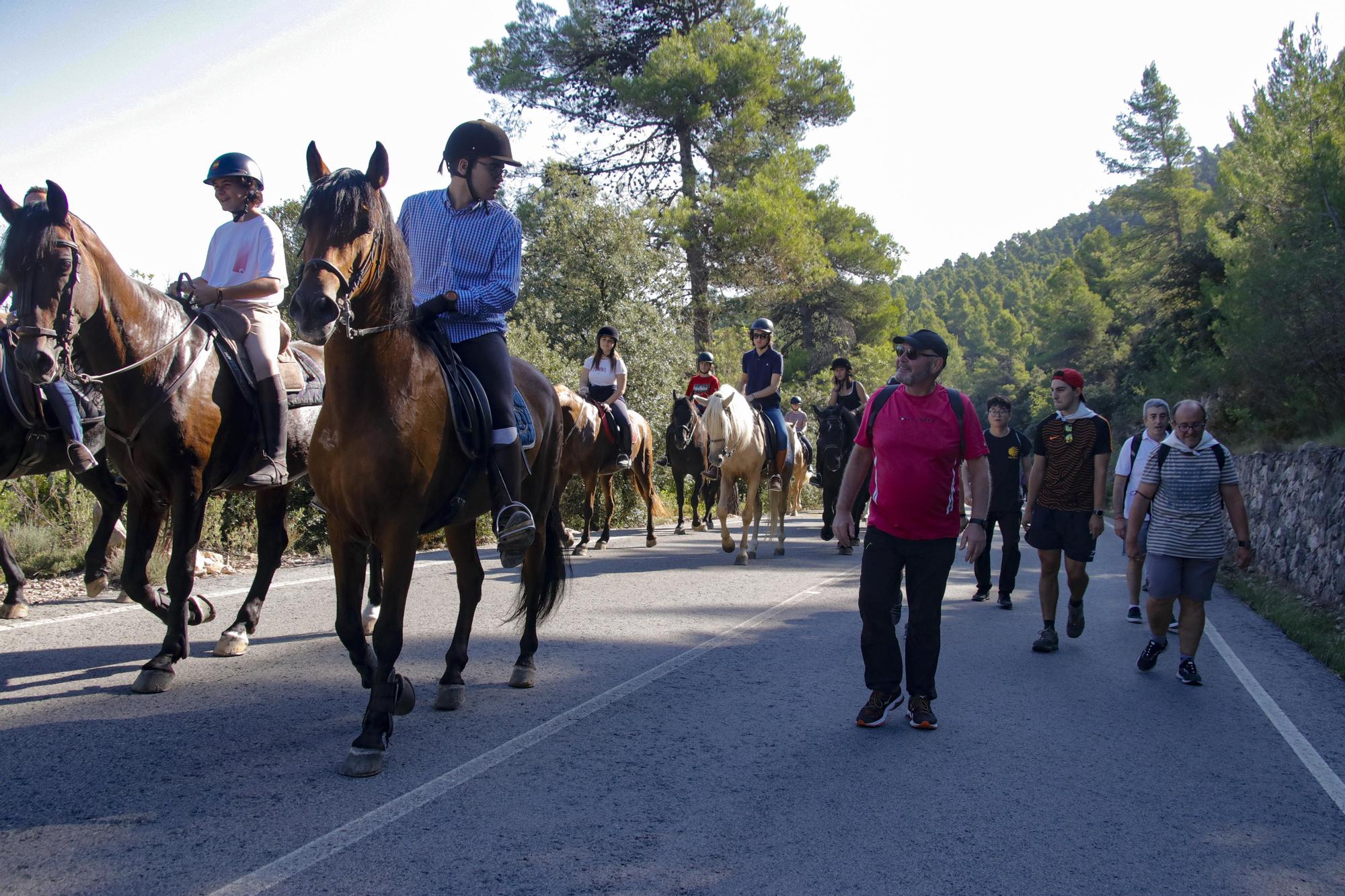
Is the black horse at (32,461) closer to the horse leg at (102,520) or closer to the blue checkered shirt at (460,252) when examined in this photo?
the horse leg at (102,520)

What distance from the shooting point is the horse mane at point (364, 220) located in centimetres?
423

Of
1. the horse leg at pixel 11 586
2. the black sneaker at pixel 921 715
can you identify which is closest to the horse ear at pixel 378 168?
the black sneaker at pixel 921 715

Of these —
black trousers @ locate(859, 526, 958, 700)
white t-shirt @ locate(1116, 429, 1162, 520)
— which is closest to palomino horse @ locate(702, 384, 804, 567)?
white t-shirt @ locate(1116, 429, 1162, 520)

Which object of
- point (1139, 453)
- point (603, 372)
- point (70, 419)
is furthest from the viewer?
point (603, 372)

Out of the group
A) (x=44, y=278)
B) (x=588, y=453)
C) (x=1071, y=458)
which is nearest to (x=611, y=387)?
(x=588, y=453)

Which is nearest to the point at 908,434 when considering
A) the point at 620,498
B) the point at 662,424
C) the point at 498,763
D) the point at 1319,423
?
the point at 498,763

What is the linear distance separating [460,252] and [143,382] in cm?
204

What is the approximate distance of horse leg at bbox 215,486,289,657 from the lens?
6.34 metres

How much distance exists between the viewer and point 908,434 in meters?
5.57

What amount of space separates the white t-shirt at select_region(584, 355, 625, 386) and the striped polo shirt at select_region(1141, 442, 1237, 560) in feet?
27.4

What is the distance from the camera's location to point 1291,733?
5711 millimetres

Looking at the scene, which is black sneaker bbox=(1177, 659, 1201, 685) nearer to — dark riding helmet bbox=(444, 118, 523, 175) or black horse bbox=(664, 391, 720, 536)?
dark riding helmet bbox=(444, 118, 523, 175)

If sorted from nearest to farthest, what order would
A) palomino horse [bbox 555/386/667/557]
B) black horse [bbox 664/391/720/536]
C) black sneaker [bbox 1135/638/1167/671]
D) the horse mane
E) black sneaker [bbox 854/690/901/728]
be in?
the horse mane, black sneaker [bbox 854/690/901/728], black sneaker [bbox 1135/638/1167/671], palomino horse [bbox 555/386/667/557], black horse [bbox 664/391/720/536]

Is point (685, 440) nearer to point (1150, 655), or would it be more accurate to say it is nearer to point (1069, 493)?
point (1069, 493)
